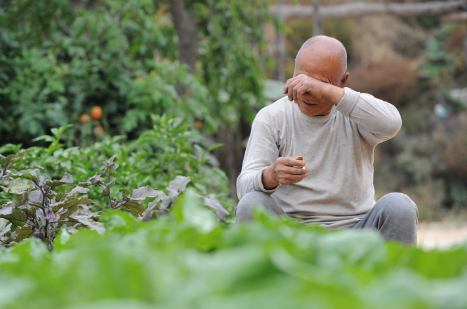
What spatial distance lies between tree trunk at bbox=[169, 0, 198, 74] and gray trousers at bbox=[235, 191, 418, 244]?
305cm

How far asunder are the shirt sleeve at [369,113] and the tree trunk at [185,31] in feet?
9.57

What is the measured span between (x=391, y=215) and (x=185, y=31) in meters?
3.34

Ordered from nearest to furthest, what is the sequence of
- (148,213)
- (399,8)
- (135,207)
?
(148,213) < (135,207) < (399,8)

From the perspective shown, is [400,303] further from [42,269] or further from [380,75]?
[380,75]

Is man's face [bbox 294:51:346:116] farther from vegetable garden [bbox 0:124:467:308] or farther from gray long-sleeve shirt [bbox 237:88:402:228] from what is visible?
vegetable garden [bbox 0:124:467:308]

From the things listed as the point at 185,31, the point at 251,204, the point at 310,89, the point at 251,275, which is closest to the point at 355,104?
the point at 310,89

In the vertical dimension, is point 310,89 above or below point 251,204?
above

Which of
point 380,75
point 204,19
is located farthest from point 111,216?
point 380,75

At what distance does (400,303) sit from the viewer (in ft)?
1.69

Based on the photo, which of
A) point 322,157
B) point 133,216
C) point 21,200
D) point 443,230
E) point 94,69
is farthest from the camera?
point 443,230

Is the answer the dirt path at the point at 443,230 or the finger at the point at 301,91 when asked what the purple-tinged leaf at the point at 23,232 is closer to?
the finger at the point at 301,91

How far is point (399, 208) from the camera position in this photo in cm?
192

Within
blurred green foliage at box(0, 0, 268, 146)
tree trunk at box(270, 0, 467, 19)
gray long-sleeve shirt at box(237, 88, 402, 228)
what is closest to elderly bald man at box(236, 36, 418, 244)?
gray long-sleeve shirt at box(237, 88, 402, 228)

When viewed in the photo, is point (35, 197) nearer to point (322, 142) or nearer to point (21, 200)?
point (21, 200)
